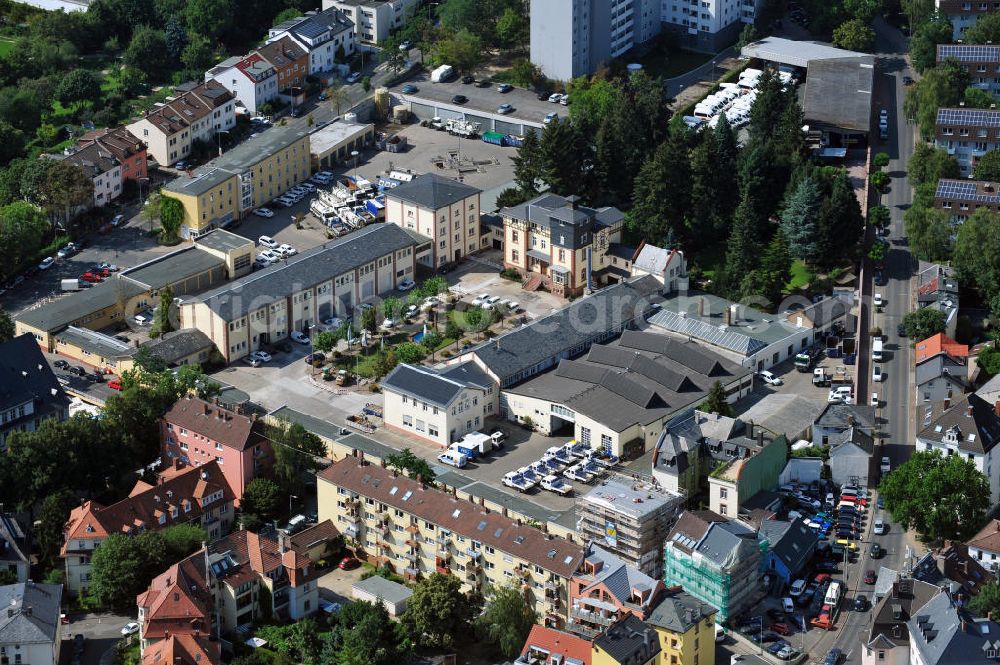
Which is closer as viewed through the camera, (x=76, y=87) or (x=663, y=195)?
(x=663, y=195)

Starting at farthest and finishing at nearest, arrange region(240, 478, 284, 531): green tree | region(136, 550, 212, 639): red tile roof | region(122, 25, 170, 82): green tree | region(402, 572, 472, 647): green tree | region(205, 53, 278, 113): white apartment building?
region(122, 25, 170, 82): green tree → region(205, 53, 278, 113): white apartment building → region(240, 478, 284, 531): green tree → region(402, 572, 472, 647): green tree → region(136, 550, 212, 639): red tile roof

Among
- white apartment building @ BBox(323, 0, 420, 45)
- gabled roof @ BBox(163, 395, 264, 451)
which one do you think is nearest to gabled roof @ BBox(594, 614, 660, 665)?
gabled roof @ BBox(163, 395, 264, 451)

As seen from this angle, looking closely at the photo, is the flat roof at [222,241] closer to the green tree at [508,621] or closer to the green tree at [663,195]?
the green tree at [663,195]

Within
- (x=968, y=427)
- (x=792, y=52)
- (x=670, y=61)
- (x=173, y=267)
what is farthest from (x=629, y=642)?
(x=670, y=61)

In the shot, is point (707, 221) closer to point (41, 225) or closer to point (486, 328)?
point (486, 328)

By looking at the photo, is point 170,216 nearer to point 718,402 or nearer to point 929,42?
point 718,402

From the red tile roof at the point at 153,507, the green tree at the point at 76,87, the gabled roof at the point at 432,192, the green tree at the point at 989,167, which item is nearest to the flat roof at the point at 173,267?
the gabled roof at the point at 432,192

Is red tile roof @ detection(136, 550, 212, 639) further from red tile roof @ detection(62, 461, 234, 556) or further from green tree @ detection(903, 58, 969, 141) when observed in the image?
green tree @ detection(903, 58, 969, 141)

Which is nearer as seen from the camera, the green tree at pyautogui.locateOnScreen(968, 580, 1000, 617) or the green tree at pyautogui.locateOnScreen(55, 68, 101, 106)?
the green tree at pyautogui.locateOnScreen(968, 580, 1000, 617)
